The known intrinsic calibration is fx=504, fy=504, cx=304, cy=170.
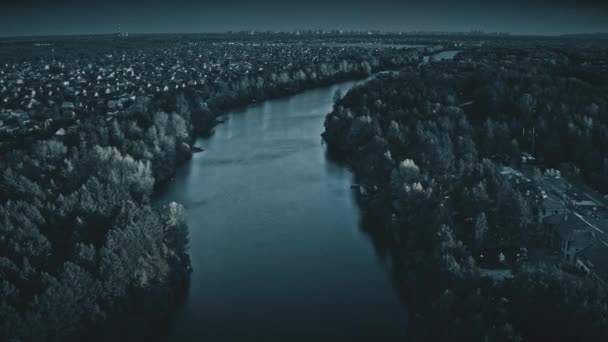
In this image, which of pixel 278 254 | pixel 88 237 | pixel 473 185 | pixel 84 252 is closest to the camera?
pixel 84 252

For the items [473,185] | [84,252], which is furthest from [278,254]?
[473,185]

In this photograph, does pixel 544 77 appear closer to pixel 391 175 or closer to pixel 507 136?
pixel 507 136

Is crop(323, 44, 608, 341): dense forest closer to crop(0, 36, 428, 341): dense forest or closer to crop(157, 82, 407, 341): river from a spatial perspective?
crop(157, 82, 407, 341): river

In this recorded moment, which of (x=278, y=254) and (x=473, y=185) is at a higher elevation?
(x=473, y=185)

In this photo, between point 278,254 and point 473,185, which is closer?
point 278,254

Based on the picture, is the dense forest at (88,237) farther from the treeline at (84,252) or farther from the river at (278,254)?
the river at (278,254)

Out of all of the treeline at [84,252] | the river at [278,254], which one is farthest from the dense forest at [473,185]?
the treeline at [84,252]

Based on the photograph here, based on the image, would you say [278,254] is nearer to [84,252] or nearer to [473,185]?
[84,252]
